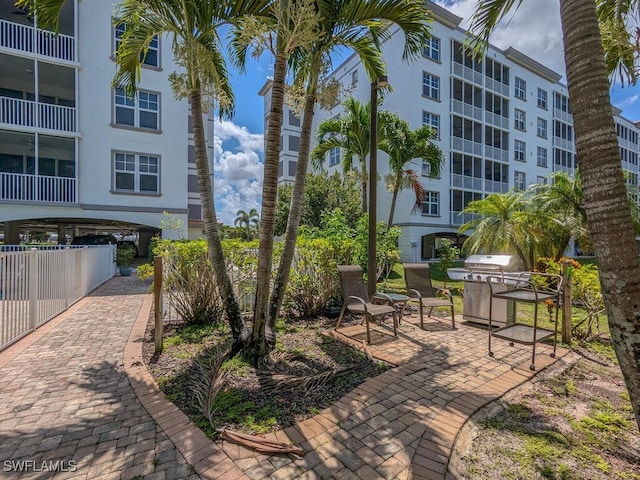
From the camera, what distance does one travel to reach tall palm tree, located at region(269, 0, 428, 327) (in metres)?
4.84

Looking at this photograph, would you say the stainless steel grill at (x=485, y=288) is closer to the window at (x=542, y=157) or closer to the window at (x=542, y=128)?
the window at (x=542, y=157)

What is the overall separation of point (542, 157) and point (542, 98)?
17.6 ft

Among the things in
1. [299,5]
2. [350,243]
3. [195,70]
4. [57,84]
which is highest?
[57,84]

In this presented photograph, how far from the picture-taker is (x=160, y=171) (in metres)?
15.7

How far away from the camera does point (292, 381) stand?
3789 millimetres

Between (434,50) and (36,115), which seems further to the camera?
(434,50)

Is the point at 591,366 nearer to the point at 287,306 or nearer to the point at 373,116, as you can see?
the point at 287,306

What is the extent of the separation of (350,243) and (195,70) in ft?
15.0

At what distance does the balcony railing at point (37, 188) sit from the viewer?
13.2 m

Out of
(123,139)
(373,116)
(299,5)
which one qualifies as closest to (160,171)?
(123,139)

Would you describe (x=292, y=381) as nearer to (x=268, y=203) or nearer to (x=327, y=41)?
(x=268, y=203)

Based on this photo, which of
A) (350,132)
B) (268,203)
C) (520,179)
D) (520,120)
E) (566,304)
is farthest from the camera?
(520,179)

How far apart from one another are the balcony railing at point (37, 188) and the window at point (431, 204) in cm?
2044

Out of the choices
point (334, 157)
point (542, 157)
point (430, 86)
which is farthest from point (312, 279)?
point (542, 157)
